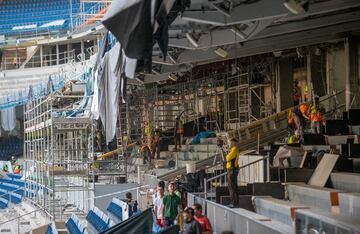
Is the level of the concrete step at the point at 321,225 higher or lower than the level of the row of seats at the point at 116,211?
higher

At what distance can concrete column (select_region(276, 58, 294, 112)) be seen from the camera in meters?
22.8

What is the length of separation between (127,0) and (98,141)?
20.3 m

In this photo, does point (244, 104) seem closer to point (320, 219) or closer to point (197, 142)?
point (197, 142)

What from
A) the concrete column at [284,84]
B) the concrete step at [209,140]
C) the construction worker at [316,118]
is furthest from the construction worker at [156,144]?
the construction worker at [316,118]

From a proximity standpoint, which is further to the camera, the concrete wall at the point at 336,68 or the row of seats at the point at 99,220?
the concrete wall at the point at 336,68

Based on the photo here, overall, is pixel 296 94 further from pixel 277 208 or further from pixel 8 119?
pixel 8 119

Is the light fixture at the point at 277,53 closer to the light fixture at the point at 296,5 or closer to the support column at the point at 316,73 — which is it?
the support column at the point at 316,73

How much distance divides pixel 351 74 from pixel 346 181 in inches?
252

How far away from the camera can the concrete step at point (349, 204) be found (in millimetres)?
9155

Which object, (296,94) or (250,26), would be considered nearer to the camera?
(250,26)

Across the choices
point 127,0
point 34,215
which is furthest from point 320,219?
point 34,215

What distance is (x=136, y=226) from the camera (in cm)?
854

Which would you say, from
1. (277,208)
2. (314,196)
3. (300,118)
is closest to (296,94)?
(300,118)

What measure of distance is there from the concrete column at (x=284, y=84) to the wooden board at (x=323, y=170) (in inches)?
410
